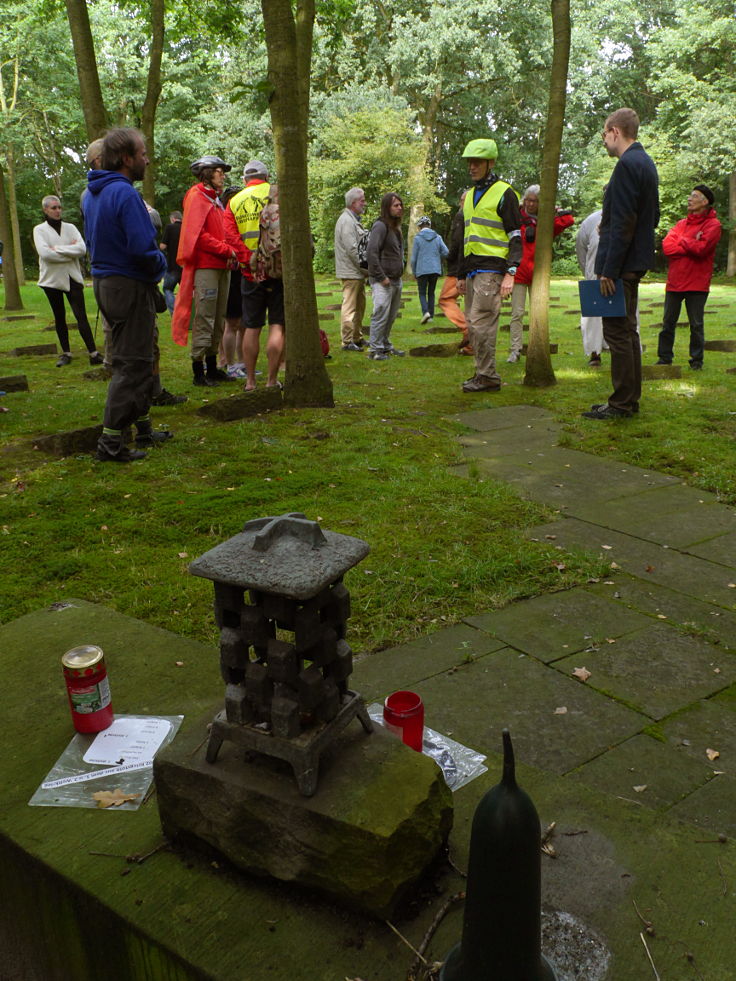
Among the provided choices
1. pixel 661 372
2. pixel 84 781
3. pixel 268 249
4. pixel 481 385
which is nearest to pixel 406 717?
pixel 84 781

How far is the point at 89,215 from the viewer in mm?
5719

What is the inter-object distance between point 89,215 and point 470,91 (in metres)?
31.3

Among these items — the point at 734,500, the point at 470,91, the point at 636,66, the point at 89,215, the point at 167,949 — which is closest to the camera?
the point at 167,949

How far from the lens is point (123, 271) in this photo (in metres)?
5.61

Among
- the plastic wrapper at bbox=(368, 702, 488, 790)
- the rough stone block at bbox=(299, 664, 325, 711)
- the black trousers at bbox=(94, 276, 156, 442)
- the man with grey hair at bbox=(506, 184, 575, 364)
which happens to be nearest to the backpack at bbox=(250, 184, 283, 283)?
the black trousers at bbox=(94, 276, 156, 442)

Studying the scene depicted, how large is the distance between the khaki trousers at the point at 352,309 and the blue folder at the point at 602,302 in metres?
4.64

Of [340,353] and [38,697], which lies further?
[340,353]

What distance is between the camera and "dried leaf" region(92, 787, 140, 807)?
216cm

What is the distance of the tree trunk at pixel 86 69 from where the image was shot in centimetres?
880

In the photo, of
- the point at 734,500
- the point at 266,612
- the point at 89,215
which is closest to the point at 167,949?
the point at 266,612

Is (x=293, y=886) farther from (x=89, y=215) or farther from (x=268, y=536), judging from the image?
(x=89, y=215)

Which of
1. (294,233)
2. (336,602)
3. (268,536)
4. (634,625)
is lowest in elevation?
(634,625)

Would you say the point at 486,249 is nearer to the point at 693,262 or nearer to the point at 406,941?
the point at 693,262

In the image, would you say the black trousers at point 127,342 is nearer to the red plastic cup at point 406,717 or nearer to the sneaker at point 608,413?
the sneaker at point 608,413
